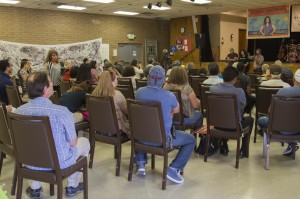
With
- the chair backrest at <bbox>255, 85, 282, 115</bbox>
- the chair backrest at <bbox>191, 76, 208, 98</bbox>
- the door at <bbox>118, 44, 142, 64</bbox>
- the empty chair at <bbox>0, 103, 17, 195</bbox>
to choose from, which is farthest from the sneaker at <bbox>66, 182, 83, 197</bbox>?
the door at <bbox>118, 44, 142, 64</bbox>

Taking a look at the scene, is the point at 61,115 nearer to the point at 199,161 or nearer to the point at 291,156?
the point at 199,161

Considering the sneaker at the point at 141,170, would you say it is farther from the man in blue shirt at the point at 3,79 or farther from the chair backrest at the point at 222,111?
the man in blue shirt at the point at 3,79

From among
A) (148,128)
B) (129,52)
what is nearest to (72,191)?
(148,128)

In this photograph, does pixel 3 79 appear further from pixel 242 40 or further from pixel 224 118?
pixel 242 40

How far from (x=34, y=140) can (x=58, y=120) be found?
0.23 meters

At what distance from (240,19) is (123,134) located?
47.3 feet

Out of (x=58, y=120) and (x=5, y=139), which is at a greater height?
(x=58, y=120)

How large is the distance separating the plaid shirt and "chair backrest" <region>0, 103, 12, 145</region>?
1.62ft

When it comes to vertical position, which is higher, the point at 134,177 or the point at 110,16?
the point at 110,16

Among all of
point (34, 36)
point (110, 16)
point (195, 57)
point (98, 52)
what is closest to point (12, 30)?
point (34, 36)

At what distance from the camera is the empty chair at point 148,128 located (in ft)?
10.9

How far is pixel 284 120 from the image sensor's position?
3.78 m

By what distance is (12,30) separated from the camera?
11.9 metres

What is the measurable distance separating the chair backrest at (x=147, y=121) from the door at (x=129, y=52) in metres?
11.8
